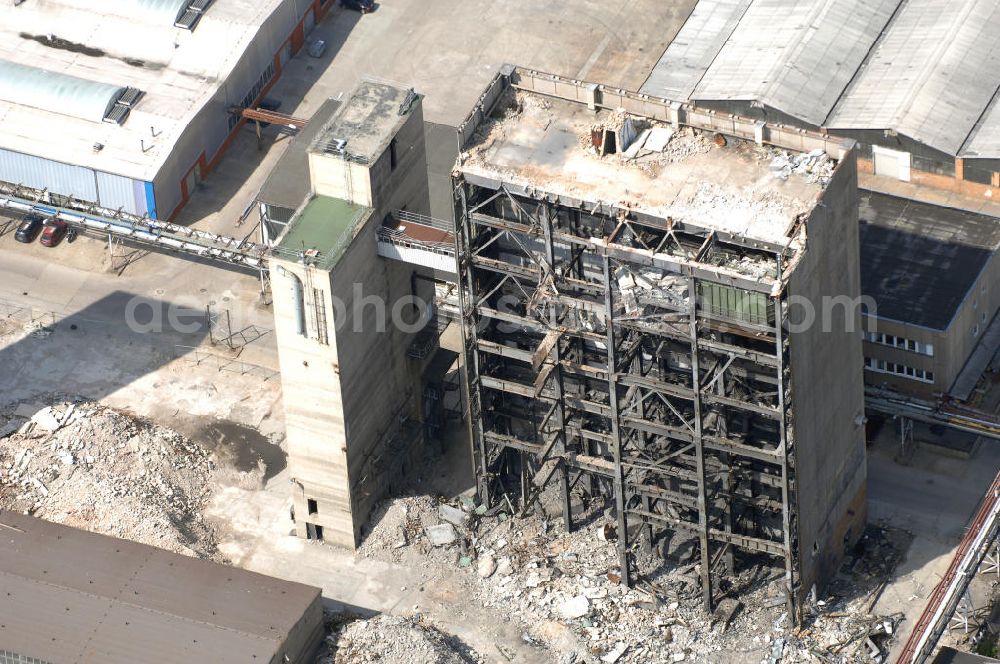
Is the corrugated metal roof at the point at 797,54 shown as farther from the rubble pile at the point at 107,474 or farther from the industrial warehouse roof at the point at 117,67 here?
the rubble pile at the point at 107,474

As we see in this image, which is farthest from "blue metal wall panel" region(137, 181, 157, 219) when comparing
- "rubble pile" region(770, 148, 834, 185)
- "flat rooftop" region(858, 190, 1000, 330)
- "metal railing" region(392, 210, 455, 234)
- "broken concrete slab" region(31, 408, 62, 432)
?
"rubble pile" region(770, 148, 834, 185)

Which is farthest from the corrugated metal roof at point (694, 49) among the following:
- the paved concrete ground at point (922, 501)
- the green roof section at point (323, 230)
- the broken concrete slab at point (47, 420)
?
the broken concrete slab at point (47, 420)

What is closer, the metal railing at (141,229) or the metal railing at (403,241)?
the metal railing at (403,241)

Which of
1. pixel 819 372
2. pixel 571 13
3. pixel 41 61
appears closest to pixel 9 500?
pixel 41 61

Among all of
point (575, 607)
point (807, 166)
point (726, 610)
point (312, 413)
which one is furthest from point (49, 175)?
point (807, 166)

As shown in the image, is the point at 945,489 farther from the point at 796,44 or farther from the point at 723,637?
the point at 796,44

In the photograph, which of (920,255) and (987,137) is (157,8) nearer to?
(920,255)
